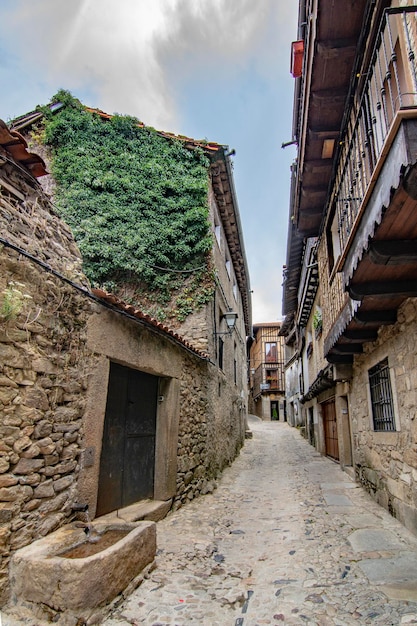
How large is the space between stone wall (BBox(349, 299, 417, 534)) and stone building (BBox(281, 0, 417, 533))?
0.06 ft

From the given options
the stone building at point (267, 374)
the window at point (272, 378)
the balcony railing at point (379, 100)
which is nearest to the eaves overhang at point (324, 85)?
the balcony railing at point (379, 100)

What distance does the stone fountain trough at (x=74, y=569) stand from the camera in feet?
8.43

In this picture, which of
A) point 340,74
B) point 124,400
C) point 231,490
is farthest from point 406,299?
point 231,490

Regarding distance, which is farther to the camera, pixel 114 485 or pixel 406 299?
pixel 114 485

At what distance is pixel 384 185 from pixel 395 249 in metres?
0.67

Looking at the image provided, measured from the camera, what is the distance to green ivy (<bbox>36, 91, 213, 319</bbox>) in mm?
7969

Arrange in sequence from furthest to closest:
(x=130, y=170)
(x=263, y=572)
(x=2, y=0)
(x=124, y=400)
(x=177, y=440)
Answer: (x=130, y=170) < (x=177, y=440) < (x=2, y=0) < (x=124, y=400) < (x=263, y=572)

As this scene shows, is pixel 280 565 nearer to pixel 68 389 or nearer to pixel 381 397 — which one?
pixel 68 389

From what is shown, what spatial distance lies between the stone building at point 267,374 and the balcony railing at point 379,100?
93.2 feet

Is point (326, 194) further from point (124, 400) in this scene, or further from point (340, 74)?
point (124, 400)

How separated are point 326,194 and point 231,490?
6043 millimetres

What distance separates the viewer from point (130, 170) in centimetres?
846

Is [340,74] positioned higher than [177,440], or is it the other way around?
[340,74]

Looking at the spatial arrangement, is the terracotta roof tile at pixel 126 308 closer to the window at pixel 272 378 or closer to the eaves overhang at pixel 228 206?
the eaves overhang at pixel 228 206
